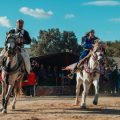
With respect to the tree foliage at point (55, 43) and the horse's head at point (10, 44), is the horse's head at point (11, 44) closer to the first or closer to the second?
the horse's head at point (10, 44)

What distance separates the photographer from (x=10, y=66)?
15.8 m

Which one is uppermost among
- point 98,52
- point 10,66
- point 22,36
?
point 22,36

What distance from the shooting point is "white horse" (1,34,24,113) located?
50.7 ft

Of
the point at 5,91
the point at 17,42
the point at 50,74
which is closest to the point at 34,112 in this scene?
the point at 5,91

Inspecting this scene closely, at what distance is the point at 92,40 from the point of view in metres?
18.2

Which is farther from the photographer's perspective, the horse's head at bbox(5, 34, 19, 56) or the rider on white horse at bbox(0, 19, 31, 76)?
the rider on white horse at bbox(0, 19, 31, 76)

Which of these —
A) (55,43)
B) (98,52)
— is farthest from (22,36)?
(55,43)

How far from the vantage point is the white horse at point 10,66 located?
1545 cm

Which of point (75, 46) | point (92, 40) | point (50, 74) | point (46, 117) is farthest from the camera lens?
point (75, 46)

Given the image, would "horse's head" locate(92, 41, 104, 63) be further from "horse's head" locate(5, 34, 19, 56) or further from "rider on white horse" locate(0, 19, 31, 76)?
"horse's head" locate(5, 34, 19, 56)

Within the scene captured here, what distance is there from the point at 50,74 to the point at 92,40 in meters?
14.3

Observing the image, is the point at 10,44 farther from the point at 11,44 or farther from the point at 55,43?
the point at 55,43

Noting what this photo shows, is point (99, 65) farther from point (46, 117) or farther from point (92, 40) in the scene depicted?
point (46, 117)

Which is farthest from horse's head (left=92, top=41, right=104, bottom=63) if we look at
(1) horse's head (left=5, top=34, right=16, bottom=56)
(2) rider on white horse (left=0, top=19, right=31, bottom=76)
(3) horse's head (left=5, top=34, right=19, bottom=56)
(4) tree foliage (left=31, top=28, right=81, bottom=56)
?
(4) tree foliage (left=31, top=28, right=81, bottom=56)
